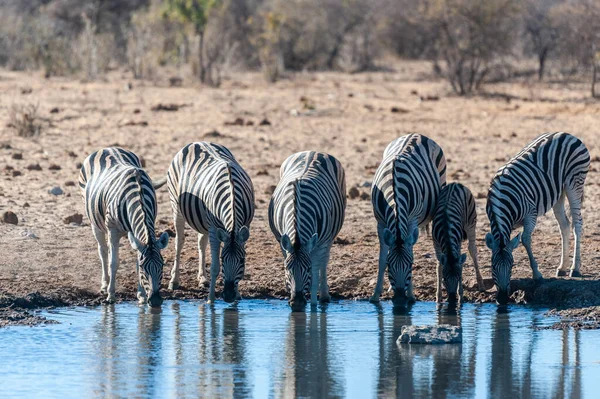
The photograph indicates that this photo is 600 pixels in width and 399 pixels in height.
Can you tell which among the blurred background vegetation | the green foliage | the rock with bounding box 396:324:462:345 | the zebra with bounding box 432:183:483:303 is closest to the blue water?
the rock with bounding box 396:324:462:345

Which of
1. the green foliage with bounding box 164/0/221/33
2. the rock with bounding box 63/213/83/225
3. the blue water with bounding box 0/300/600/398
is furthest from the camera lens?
the green foliage with bounding box 164/0/221/33

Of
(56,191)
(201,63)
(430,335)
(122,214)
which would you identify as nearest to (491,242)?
(430,335)

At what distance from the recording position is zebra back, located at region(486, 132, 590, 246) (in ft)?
29.1

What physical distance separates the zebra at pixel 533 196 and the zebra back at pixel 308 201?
4.23 ft

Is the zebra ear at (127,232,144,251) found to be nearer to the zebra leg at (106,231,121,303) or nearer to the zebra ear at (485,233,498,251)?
the zebra leg at (106,231,121,303)

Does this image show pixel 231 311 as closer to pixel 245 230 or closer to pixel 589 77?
pixel 245 230

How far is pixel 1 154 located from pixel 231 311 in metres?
7.69

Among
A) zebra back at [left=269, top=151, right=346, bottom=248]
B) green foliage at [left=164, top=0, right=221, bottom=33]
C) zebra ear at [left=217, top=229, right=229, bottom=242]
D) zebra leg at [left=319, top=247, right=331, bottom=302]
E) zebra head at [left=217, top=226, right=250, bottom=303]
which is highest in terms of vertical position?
green foliage at [left=164, top=0, right=221, bottom=33]

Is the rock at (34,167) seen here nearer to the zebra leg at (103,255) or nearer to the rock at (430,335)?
the zebra leg at (103,255)

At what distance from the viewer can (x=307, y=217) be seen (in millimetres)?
8383

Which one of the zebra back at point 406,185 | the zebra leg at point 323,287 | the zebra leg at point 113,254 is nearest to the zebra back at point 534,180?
the zebra back at point 406,185

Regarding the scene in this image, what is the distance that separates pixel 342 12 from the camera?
3703 cm

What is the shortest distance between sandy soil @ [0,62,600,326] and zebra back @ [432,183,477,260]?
0.62 meters

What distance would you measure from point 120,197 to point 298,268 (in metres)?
1.63
